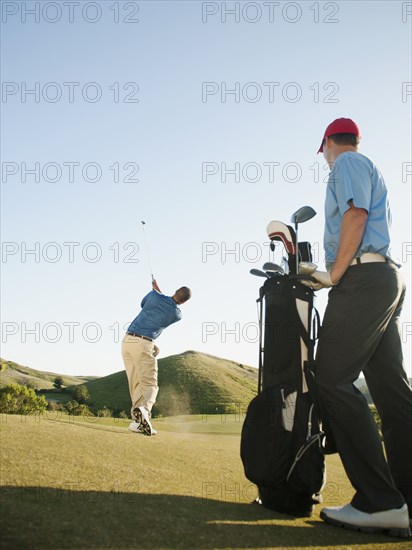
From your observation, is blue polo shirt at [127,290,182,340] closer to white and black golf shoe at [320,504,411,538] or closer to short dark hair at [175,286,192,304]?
short dark hair at [175,286,192,304]

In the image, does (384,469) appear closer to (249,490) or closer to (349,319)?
(349,319)

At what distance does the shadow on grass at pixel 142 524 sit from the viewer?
2.80 meters

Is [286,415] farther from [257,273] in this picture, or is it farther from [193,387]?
[193,387]

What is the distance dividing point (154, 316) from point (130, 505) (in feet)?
21.8

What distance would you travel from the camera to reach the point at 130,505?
3.58 metres

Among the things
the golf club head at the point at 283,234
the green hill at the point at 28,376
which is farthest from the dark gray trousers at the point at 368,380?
the green hill at the point at 28,376

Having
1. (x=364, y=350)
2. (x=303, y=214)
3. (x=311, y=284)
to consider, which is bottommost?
(x=364, y=350)

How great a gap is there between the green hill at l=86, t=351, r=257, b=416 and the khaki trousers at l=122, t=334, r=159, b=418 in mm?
47392

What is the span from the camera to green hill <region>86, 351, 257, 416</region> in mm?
63688

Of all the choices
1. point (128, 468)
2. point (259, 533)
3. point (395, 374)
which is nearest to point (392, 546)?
point (259, 533)

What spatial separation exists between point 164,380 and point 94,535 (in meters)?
71.4

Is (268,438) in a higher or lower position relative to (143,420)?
higher

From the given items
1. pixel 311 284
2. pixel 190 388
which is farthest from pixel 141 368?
pixel 190 388

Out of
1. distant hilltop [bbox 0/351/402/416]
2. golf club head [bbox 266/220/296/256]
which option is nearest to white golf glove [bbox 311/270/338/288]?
golf club head [bbox 266/220/296/256]
